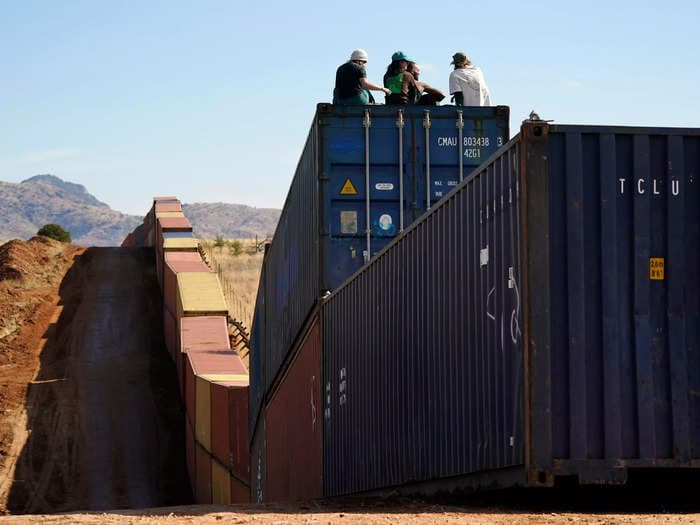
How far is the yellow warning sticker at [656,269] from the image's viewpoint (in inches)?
406

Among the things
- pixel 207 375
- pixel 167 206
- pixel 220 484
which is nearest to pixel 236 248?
pixel 167 206

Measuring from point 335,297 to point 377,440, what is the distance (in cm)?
277

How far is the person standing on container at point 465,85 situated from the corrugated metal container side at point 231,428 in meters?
11.8

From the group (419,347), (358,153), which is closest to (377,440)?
(419,347)

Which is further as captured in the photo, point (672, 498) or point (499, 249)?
point (672, 498)

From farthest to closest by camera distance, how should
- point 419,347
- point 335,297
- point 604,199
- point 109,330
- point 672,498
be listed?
point 109,330 < point 335,297 < point 419,347 < point 672,498 < point 604,199

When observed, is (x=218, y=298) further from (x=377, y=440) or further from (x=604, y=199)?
(x=604, y=199)

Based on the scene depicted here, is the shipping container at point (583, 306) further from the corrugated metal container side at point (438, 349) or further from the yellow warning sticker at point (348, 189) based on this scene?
the yellow warning sticker at point (348, 189)

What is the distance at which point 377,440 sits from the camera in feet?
47.8

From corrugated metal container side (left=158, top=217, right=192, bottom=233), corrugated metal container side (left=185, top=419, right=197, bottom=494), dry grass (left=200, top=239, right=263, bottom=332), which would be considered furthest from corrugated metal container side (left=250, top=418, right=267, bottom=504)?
dry grass (left=200, top=239, right=263, bottom=332)

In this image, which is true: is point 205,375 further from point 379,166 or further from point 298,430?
point 379,166

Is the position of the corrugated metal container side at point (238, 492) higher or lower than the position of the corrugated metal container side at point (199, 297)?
lower

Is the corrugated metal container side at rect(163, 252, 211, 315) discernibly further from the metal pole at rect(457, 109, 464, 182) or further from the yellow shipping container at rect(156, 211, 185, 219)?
the metal pole at rect(457, 109, 464, 182)

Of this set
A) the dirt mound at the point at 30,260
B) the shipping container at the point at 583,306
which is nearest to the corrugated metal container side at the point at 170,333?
the dirt mound at the point at 30,260
